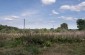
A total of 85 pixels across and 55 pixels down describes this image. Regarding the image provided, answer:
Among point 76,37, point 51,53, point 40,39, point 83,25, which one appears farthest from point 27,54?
point 83,25

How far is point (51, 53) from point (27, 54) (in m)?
1.53

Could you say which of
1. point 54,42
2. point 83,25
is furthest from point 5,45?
point 83,25

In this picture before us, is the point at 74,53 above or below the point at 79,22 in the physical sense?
below

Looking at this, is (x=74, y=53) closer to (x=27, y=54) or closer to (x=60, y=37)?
(x=27, y=54)

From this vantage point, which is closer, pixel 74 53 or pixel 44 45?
pixel 74 53

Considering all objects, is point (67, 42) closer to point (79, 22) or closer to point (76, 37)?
point (76, 37)

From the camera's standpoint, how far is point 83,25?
124 ft

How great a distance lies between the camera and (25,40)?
1576 centimetres

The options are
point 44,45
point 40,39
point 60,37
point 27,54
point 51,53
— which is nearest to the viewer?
point 27,54

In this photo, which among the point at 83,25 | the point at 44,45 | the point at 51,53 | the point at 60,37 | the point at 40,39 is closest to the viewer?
the point at 51,53

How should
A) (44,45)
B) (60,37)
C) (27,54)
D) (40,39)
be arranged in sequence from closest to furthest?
(27,54) < (44,45) < (40,39) < (60,37)

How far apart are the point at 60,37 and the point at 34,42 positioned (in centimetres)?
240

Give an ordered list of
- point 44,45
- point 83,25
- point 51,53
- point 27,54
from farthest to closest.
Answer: point 83,25 < point 44,45 < point 51,53 < point 27,54

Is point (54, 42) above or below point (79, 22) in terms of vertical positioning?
below
